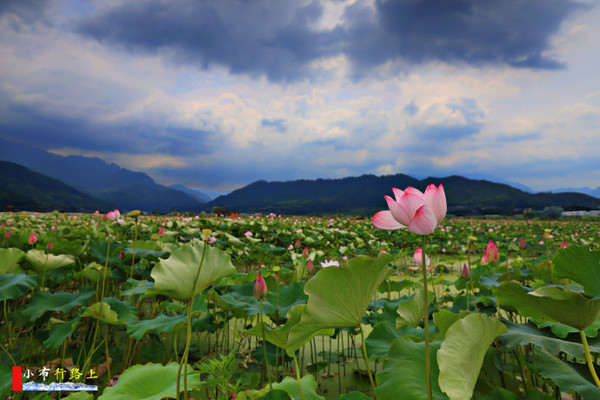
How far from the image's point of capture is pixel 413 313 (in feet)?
4.20

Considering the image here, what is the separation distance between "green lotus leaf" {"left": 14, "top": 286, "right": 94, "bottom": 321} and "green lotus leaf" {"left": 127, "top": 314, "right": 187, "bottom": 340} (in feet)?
1.53

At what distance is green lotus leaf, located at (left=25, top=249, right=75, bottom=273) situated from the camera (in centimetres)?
198

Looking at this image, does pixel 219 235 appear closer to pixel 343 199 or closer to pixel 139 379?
pixel 139 379

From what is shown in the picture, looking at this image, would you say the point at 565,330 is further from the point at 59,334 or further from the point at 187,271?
the point at 59,334

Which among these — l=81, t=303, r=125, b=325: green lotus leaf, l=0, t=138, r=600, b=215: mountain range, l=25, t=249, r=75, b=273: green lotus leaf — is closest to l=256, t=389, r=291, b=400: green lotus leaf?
l=81, t=303, r=125, b=325: green lotus leaf

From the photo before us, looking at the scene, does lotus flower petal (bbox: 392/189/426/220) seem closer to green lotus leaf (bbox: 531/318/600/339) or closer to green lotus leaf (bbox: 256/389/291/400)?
green lotus leaf (bbox: 256/389/291/400)

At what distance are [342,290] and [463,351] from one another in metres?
0.28

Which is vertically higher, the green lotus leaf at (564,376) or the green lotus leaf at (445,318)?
the green lotus leaf at (445,318)

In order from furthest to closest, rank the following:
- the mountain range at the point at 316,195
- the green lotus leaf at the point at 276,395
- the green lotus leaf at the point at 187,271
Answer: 1. the mountain range at the point at 316,195
2. the green lotus leaf at the point at 187,271
3. the green lotus leaf at the point at 276,395

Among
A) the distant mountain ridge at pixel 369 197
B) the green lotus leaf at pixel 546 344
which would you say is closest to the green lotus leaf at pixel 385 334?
the green lotus leaf at pixel 546 344

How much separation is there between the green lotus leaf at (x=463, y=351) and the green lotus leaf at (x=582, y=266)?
0.40 metres

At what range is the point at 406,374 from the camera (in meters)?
0.76

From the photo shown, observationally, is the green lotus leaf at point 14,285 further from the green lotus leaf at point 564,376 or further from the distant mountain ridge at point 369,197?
the distant mountain ridge at point 369,197

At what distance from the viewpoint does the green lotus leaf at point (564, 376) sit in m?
0.71
